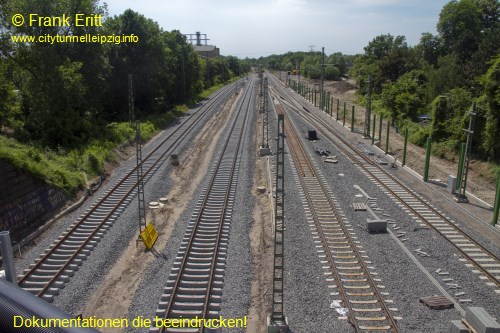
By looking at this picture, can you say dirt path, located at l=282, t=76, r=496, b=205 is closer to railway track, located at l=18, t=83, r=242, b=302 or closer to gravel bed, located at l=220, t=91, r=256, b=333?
gravel bed, located at l=220, t=91, r=256, b=333

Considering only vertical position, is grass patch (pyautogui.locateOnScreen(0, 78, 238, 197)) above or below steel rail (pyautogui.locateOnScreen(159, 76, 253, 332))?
above

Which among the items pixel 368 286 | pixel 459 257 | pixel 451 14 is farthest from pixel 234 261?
pixel 451 14

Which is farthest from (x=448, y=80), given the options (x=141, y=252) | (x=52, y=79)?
(x=141, y=252)

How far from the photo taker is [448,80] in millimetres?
35000

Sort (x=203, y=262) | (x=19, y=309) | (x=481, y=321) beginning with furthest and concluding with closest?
(x=203, y=262) < (x=481, y=321) < (x=19, y=309)

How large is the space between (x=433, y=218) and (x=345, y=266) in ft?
17.1

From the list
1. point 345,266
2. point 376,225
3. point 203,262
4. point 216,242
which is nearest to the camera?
point 345,266

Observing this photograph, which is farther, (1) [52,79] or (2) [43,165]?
(1) [52,79]

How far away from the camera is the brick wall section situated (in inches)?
480

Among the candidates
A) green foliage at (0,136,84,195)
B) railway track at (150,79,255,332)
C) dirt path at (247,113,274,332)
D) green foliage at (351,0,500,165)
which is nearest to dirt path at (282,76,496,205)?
green foliage at (351,0,500,165)

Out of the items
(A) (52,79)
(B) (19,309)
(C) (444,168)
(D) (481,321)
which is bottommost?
(C) (444,168)

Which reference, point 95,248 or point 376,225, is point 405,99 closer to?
point 376,225

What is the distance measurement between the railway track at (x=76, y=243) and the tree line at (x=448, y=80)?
15.2 m

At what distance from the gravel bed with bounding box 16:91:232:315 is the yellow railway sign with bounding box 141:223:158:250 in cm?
75
